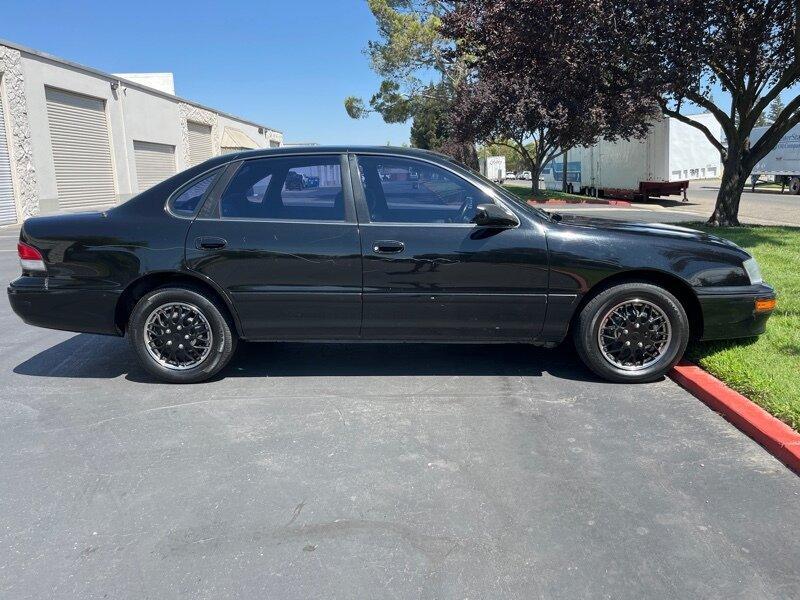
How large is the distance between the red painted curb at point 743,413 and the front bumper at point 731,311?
1.05 feet

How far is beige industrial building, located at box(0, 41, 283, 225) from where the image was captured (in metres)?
19.5

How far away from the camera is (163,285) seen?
4.59m

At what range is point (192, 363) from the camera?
4.66m

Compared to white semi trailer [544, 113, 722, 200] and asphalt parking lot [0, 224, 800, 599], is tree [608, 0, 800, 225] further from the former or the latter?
white semi trailer [544, 113, 722, 200]

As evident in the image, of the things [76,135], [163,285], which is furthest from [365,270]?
[76,135]

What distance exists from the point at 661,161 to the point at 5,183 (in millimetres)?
24018

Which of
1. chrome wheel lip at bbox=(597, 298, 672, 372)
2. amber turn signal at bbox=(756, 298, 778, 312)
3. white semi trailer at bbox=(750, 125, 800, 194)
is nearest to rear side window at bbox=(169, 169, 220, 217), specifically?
chrome wheel lip at bbox=(597, 298, 672, 372)

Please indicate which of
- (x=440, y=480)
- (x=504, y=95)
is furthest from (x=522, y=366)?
(x=504, y=95)

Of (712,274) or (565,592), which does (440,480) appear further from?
(712,274)

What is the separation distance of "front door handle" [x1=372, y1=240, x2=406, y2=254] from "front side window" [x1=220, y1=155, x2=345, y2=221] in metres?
0.34

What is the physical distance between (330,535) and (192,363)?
2299 millimetres

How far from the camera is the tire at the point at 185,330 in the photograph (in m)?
4.54

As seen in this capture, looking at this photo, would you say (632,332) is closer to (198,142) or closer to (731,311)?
(731,311)

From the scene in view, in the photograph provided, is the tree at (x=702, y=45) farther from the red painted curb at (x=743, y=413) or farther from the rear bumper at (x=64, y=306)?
the rear bumper at (x=64, y=306)
